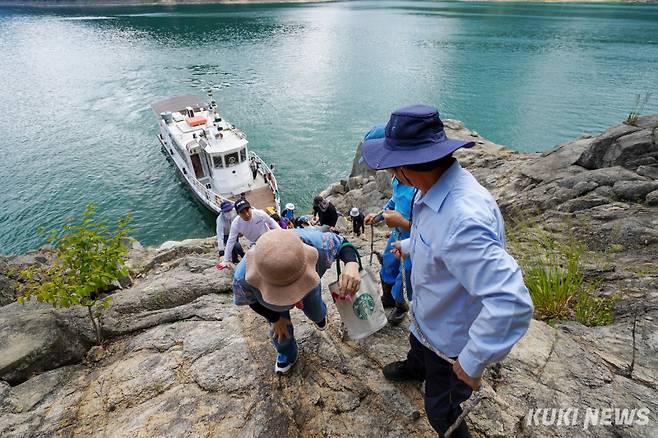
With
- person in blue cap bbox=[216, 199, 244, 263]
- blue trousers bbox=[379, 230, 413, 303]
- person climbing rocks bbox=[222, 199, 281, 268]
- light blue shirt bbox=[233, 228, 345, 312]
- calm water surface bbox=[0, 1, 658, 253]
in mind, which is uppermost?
light blue shirt bbox=[233, 228, 345, 312]

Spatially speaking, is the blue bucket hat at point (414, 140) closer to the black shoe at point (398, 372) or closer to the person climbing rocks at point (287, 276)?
the person climbing rocks at point (287, 276)

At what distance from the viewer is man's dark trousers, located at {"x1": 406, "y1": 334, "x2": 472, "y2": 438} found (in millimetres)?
2590

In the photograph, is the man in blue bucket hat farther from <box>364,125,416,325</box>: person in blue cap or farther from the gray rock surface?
the gray rock surface

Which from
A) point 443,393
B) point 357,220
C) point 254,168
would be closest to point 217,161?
point 254,168

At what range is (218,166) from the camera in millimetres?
16953

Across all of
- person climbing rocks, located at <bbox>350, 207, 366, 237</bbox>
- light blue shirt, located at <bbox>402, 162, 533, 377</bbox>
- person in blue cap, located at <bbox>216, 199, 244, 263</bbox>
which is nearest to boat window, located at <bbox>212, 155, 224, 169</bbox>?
person climbing rocks, located at <bbox>350, 207, 366, 237</bbox>

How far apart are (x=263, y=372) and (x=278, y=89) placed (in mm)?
37187

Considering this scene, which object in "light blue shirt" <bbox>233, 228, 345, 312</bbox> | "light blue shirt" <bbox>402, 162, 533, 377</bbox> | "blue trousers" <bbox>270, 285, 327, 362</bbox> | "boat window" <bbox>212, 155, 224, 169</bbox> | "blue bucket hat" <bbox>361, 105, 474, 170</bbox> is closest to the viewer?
"light blue shirt" <bbox>402, 162, 533, 377</bbox>

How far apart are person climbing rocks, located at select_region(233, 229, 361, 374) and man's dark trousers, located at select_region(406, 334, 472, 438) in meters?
0.84

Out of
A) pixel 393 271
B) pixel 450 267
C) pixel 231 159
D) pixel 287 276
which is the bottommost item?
pixel 231 159

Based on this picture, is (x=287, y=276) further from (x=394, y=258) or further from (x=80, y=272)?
(x=80, y=272)

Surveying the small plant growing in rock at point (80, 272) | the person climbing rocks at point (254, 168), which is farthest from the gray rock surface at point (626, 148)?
the person climbing rocks at point (254, 168)

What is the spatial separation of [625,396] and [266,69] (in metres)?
46.1

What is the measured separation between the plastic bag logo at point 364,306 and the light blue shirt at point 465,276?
0.72 meters
